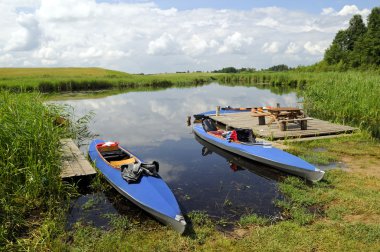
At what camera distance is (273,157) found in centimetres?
1056

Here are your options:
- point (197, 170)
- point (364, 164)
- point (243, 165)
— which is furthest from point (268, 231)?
point (364, 164)

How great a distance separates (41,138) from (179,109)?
67.4ft

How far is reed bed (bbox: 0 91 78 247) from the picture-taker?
285 inches

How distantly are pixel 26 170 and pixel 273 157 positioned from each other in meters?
7.13

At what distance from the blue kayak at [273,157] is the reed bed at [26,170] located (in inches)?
241

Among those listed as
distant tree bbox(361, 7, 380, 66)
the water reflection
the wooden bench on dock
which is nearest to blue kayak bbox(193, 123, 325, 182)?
the water reflection

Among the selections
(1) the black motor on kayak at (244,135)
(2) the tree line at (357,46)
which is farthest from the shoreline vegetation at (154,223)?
(2) the tree line at (357,46)

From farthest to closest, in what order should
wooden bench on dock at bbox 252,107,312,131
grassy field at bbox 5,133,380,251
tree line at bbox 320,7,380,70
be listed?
tree line at bbox 320,7,380,70, wooden bench on dock at bbox 252,107,312,131, grassy field at bbox 5,133,380,251

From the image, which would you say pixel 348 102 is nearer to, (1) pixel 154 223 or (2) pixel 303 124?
(2) pixel 303 124

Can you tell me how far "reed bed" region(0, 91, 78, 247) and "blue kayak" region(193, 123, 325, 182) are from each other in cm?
611

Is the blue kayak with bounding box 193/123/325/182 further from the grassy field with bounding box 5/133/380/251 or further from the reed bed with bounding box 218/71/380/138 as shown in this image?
the reed bed with bounding box 218/71/380/138

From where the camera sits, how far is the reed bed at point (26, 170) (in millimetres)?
7250

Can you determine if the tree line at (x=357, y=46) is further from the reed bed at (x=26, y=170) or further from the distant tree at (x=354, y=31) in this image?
the reed bed at (x=26, y=170)

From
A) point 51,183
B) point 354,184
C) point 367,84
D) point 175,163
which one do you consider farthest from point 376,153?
point 51,183
